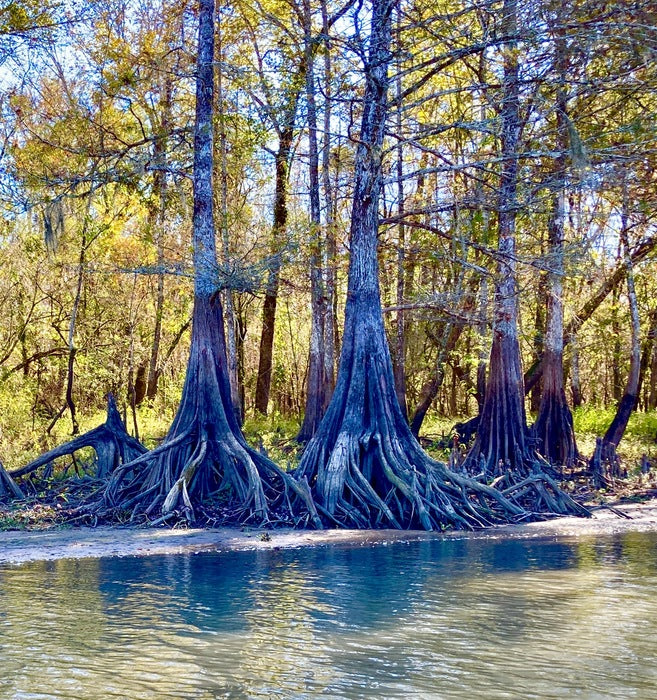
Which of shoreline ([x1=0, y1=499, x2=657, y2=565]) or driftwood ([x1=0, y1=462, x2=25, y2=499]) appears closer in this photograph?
shoreline ([x1=0, y1=499, x2=657, y2=565])

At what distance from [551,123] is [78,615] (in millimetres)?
13901

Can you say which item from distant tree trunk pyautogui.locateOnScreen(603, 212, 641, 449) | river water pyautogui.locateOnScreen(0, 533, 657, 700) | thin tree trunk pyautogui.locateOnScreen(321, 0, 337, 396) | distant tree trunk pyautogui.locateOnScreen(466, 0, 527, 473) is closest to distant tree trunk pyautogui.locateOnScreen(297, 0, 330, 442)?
thin tree trunk pyautogui.locateOnScreen(321, 0, 337, 396)

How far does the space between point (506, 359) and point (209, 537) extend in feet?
24.3

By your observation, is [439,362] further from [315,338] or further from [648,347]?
[648,347]

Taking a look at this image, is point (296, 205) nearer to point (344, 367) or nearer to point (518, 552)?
point (344, 367)

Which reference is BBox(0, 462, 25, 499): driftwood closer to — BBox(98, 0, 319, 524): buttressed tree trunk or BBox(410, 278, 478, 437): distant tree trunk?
BBox(98, 0, 319, 524): buttressed tree trunk

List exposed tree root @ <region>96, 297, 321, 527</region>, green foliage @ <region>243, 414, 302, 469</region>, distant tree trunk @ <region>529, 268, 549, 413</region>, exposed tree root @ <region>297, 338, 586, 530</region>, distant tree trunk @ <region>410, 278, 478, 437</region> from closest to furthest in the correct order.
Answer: exposed tree root @ <region>297, 338, 586, 530</region>, exposed tree root @ <region>96, 297, 321, 527</region>, green foliage @ <region>243, 414, 302, 469</region>, distant tree trunk @ <region>529, 268, 549, 413</region>, distant tree trunk @ <region>410, 278, 478, 437</region>

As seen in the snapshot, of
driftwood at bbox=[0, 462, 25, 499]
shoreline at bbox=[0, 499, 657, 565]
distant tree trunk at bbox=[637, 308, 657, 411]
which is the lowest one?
shoreline at bbox=[0, 499, 657, 565]

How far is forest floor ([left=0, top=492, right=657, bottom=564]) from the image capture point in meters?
11.2

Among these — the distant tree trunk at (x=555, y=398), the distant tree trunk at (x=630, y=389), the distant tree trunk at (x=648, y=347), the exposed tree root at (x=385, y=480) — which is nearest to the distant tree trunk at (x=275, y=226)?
the distant tree trunk at (x=555, y=398)

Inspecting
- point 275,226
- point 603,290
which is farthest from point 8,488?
point 603,290

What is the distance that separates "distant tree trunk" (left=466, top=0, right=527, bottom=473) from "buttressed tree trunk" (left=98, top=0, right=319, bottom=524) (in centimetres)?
428

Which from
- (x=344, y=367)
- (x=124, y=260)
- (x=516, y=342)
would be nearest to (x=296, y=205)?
(x=124, y=260)

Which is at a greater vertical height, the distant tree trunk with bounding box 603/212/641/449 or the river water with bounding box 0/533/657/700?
the distant tree trunk with bounding box 603/212/641/449
